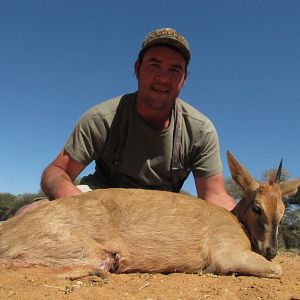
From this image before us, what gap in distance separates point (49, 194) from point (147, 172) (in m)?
1.40

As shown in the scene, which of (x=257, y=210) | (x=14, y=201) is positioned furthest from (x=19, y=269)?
(x=14, y=201)

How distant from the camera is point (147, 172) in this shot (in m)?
6.94

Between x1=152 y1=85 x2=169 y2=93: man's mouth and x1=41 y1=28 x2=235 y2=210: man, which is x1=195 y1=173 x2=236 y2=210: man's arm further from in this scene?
x1=152 y1=85 x2=169 y2=93: man's mouth

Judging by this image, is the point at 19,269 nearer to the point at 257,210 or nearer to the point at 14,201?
the point at 257,210

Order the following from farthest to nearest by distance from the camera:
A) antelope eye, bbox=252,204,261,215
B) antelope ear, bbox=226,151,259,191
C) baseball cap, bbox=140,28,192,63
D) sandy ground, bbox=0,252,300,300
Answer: baseball cap, bbox=140,28,192,63 < antelope ear, bbox=226,151,259,191 < antelope eye, bbox=252,204,261,215 < sandy ground, bbox=0,252,300,300

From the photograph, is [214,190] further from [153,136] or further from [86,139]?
[86,139]

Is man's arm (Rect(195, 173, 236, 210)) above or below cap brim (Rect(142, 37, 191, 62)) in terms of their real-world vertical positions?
below

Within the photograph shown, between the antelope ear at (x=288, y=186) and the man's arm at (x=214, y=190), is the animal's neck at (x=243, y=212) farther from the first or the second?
the man's arm at (x=214, y=190)

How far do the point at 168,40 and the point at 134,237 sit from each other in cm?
291

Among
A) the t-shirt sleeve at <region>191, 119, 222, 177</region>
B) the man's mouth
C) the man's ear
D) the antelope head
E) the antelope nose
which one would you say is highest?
the man's ear

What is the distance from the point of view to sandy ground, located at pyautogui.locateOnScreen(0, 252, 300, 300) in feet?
12.4

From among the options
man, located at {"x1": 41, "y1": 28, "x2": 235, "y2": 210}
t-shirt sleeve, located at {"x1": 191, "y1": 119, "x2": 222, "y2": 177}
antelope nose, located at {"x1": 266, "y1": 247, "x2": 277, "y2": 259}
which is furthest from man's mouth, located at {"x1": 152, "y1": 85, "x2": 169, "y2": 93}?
antelope nose, located at {"x1": 266, "y1": 247, "x2": 277, "y2": 259}

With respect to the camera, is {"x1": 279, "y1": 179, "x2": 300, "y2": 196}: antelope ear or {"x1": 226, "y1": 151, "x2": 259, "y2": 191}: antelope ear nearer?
{"x1": 226, "y1": 151, "x2": 259, "y2": 191}: antelope ear

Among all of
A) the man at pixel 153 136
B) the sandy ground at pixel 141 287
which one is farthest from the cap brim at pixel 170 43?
the sandy ground at pixel 141 287
